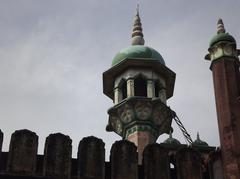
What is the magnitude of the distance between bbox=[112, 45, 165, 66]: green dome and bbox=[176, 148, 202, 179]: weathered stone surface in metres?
11.1

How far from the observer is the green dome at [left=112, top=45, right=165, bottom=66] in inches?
→ 932

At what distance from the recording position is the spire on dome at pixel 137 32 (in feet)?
84.1

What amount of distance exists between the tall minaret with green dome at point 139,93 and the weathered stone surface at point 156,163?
8.76 m

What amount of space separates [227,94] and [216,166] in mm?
1930

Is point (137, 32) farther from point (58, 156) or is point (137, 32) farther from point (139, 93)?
point (58, 156)

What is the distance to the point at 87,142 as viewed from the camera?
1244cm

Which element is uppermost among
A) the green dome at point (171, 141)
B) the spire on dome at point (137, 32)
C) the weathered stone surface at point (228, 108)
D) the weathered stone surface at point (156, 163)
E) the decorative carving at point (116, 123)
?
the spire on dome at point (137, 32)

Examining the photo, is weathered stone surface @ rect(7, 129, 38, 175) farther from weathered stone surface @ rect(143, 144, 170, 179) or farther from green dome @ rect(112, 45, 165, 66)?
green dome @ rect(112, 45, 165, 66)

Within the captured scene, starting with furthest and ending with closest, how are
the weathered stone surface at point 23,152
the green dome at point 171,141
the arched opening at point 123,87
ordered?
1. the arched opening at point 123,87
2. the green dome at point 171,141
3. the weathered stone surface at point 23,152

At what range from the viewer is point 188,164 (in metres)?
12.6

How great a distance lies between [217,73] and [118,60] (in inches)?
367

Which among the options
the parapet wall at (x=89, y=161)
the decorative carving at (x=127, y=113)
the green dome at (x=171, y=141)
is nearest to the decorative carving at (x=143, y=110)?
the decorative carving at (x=127, y=113)

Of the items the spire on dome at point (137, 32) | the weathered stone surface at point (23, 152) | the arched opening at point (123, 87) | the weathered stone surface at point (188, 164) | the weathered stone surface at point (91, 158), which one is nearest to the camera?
the weathered stone surface at point (23, 152)

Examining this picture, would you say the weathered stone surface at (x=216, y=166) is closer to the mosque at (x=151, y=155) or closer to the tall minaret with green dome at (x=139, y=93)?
the mosque at (x=151, y=155)
